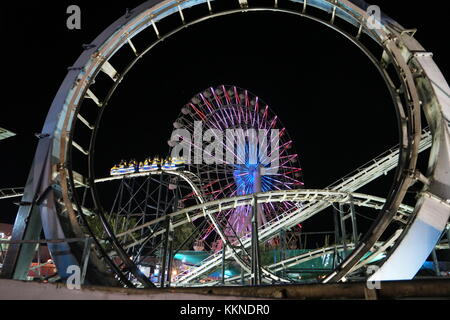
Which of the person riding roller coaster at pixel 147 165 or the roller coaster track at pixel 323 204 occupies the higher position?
the person riding roller coaster at pixel 147 165

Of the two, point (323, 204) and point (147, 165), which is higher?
point (147, 165)

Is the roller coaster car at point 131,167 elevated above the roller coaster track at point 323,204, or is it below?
above

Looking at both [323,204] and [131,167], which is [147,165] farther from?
[323,204]

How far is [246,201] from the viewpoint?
41.6 ft

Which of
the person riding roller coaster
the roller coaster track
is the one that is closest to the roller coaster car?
the person riding roller coaster

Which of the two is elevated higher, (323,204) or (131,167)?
(131,167)

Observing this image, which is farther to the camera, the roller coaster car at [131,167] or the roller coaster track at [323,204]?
the roller coaster car at [131,167]

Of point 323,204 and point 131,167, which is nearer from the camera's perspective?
point 323,204

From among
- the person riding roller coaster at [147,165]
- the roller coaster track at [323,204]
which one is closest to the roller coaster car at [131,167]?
the person riding roller coaster at [147,165]

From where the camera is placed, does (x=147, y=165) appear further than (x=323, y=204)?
Yes

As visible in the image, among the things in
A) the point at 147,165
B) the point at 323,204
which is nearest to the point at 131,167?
the point at 147,165

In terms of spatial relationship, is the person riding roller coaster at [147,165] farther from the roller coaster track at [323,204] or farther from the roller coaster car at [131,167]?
the roller coaster track at [323,204]

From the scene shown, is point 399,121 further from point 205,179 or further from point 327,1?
point 205,179
